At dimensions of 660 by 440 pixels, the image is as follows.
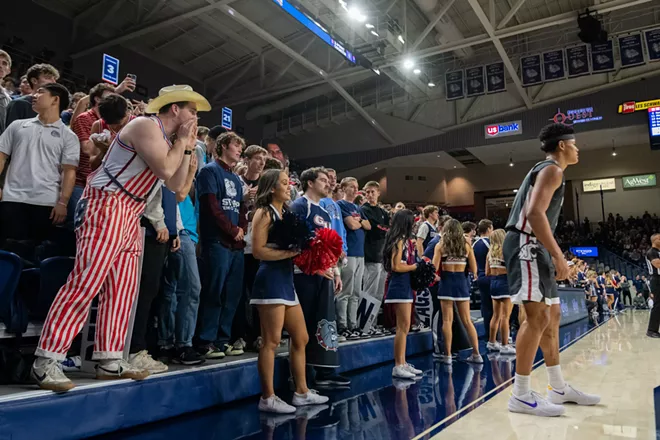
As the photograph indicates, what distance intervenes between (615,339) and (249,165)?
20.4ft

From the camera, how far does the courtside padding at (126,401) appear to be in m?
2.04

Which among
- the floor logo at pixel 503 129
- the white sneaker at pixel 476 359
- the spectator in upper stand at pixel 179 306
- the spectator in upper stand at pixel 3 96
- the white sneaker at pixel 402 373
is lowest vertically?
the white sneaker at pixel 476 359

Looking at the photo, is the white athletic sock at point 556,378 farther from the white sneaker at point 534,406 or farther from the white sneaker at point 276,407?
the white sneaker at point 276,407

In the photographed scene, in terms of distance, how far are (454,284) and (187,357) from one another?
2960 millimetres

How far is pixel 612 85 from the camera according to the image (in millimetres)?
17734

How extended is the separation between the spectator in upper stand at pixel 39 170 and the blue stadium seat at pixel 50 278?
0.26 m

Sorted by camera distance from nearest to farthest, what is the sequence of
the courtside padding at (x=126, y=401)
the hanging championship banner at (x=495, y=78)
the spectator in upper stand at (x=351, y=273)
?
the courtside padding at (x=126, y=401) < the spectator in upper stand at (x=351, y=273) < the hanging championship banner at (x=495, y=78)

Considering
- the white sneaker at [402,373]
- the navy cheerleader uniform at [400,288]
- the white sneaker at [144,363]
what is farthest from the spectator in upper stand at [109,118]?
the white sneaker at [402,373]

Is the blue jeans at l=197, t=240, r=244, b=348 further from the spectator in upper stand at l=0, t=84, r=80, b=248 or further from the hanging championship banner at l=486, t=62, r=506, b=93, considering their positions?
the hanging championship banner at l=486, t=62, r=506, b=93

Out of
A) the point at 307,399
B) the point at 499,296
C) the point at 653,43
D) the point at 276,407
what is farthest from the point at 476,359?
the point at 653,43

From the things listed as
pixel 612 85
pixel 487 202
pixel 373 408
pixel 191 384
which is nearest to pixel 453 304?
pixel 373 408

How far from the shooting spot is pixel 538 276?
2809 millimetres

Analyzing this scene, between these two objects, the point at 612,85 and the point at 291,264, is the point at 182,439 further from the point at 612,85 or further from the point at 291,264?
the point at 612,85

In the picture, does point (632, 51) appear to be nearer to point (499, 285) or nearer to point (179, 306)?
point (499, 285)
